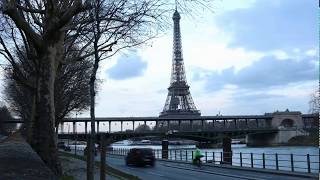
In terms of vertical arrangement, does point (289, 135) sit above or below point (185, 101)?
below

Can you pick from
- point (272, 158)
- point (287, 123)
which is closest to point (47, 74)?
point (272, 158)

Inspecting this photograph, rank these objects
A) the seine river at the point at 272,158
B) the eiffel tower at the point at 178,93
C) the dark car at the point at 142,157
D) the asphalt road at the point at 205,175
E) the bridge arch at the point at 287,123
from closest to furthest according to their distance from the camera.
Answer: the asphalt road at the point at 205,175, the seine river at the point at 272,158, the dark car at the point at 142,157, the eiffel tower at the point at 178,93, the bridge arch at the point at 287,123

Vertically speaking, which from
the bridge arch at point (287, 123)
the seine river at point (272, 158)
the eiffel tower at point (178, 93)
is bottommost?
the seine river at point (272, 158)

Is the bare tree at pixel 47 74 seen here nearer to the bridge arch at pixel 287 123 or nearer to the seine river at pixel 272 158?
the seine river at pixel 272 158

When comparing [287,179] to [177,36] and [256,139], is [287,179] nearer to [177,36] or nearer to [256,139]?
[177,36]

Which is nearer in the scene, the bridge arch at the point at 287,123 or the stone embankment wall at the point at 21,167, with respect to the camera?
the stone embankment wall at the point at 21,167

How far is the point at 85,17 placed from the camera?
1992 centimetres

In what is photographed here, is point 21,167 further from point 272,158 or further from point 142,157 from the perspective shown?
point 272,158

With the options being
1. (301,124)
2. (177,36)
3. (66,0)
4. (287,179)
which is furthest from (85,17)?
(301,124)

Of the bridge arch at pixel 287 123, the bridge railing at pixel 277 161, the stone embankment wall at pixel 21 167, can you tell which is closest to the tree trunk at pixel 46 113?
the stone embankment wall at pixel 21 167

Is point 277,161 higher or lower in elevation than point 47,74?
lower

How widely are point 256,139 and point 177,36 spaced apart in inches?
1277

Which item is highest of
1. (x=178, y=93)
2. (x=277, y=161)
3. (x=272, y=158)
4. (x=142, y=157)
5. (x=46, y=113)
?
(x=178, y=93)

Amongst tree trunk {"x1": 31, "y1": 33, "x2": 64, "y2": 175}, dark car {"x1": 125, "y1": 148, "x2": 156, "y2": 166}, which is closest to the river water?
dark car {"x1": 125, "y1": 148, "x2": 156, "y2": 166}
